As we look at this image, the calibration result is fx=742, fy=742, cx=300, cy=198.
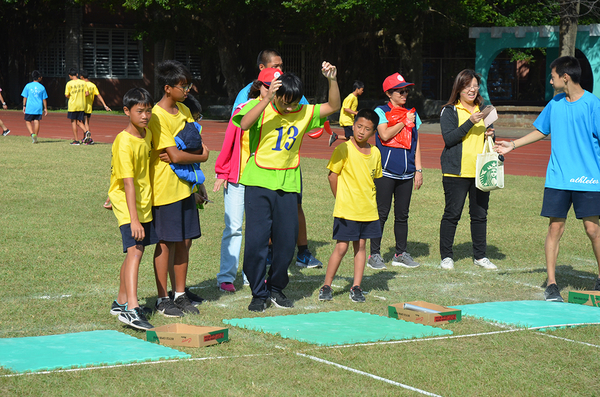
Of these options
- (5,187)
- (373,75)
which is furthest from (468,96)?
(373,75)

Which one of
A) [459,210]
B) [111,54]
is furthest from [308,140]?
[111,54]

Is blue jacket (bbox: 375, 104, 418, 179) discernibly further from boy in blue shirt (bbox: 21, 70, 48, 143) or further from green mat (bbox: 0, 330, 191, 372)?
boy in blue shirt (bbox: 21, 70, 48, 143)

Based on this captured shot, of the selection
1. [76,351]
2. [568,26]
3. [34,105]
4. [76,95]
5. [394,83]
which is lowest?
[76,351]

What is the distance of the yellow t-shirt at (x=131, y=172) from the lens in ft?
16.9

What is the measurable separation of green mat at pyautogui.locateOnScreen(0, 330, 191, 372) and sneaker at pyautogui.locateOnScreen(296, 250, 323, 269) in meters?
2.82

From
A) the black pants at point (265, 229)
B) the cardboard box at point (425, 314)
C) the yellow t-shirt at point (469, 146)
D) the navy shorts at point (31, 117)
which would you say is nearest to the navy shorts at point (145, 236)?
the black pants at point (265, 229)

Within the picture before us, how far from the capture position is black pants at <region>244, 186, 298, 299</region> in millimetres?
5781

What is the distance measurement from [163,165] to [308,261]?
2498mm

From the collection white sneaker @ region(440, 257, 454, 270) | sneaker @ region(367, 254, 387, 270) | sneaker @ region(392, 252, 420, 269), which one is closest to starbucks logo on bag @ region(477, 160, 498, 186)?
white sneaker @ region(440, 257, 454, 270)

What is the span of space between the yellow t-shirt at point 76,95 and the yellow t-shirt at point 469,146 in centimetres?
1328

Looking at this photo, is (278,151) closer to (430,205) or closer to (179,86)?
(179,86)

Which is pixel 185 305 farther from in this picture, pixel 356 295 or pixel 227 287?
pixel 356 295

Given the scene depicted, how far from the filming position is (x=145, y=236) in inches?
215

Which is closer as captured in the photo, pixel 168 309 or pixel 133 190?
pixel 133 190
